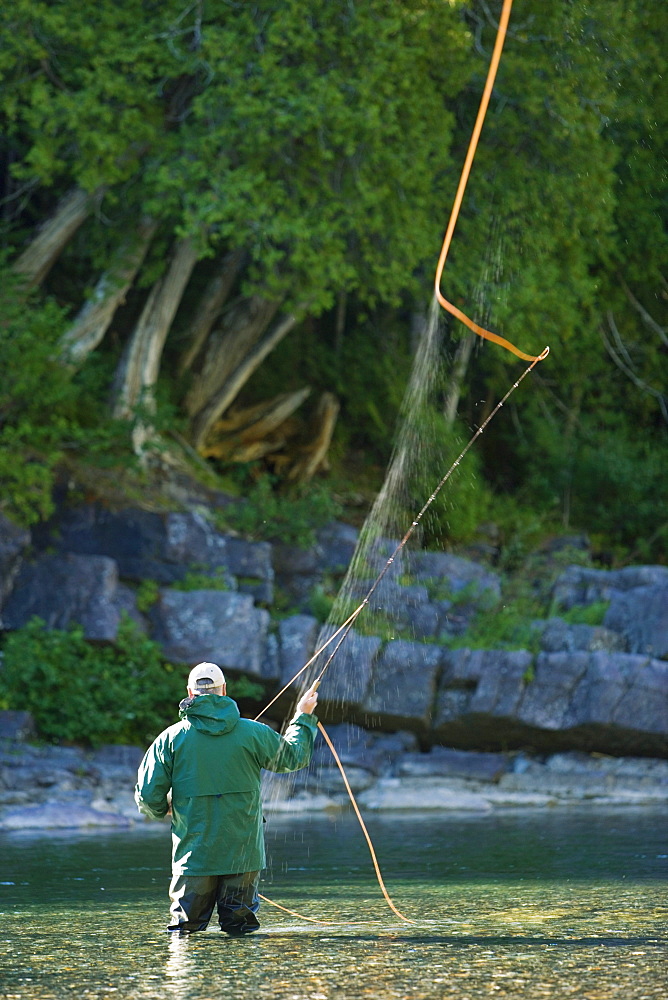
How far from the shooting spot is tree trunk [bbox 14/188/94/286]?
744 inches

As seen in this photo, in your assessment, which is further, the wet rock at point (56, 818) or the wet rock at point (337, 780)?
the wet rock at point (337, 780)

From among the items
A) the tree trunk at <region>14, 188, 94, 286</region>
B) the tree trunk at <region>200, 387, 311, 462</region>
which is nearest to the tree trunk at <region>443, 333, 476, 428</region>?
the tree trunk at <region>200, 387, 311, 462</region>

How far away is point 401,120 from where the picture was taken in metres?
18.4

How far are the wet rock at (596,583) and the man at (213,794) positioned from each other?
13.6 metres

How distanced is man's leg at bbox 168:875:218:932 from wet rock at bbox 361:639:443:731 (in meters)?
11.0

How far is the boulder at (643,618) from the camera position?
18.3m

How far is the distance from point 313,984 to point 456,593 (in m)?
14.4

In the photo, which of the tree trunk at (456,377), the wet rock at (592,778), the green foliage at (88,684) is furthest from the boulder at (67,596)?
the tree trunk at (456,377)

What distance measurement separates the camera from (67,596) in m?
17.0

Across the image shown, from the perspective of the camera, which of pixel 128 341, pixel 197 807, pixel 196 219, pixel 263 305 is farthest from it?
pixel 263 305

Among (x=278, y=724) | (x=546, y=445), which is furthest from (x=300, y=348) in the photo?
(x=278, y=724)

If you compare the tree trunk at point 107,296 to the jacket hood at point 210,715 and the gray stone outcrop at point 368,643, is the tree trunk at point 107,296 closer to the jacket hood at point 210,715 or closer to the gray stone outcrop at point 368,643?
the gray stone outcrop at point 368,643

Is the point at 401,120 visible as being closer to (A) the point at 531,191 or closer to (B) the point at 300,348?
(A) the point at 531,191

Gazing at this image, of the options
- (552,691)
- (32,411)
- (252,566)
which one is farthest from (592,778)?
(32,411)
